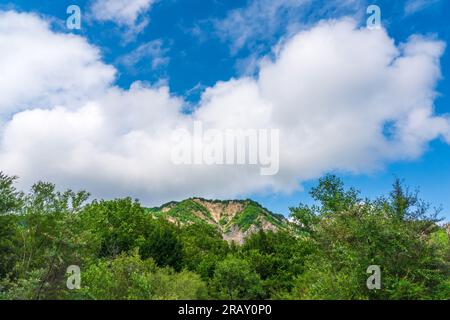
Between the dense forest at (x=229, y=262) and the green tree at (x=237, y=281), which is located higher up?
the dense forest at (x=229, y=262)

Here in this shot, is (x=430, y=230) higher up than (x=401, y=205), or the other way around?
(x=401, y=205)

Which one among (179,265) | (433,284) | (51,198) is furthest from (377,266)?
(179,265)

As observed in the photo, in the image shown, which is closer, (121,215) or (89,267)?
(89,267)

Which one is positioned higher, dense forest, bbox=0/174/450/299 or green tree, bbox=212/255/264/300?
dense forest, bbox=0/174/450/299

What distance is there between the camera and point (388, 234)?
2742cm

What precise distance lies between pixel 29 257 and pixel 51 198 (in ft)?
18.1

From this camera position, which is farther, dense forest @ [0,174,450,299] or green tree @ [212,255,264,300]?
green tree @ [212,255,264,300]

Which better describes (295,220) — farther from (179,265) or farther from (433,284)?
(433,284)

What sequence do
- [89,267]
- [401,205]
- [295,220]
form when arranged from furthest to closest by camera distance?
[295,220]
[89,267]
[401,205]

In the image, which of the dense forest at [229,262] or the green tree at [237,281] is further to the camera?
the green tree at [237,281]

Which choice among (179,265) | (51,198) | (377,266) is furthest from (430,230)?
(179,265)

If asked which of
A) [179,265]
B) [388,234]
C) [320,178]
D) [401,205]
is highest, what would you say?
[320,178]

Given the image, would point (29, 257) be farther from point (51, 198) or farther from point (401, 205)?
point (401, 205)
